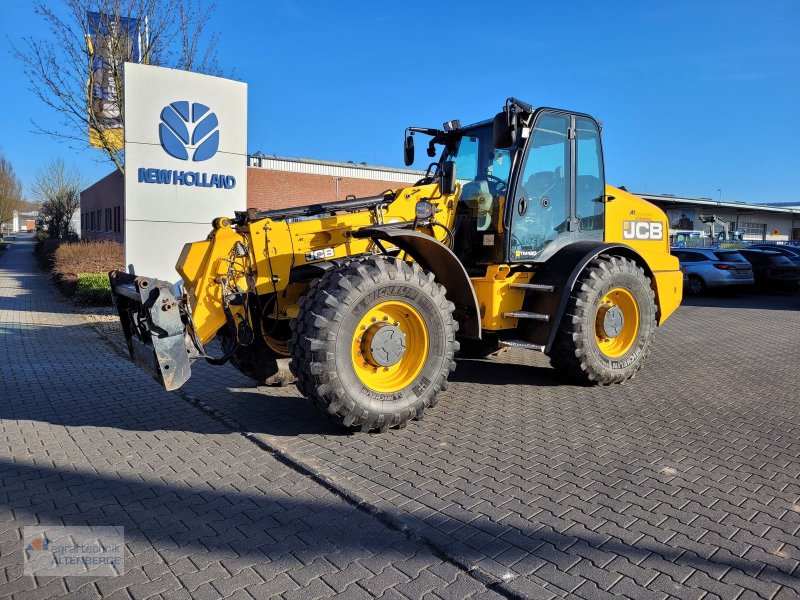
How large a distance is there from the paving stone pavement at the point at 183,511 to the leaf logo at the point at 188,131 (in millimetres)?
6050

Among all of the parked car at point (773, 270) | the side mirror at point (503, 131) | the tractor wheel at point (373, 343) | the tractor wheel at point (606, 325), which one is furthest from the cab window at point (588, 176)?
the parked car at point (773, 270)

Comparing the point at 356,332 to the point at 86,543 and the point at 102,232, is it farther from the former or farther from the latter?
the point at 102,232

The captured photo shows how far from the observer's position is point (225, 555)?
317cm

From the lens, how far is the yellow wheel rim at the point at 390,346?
16.5 ft

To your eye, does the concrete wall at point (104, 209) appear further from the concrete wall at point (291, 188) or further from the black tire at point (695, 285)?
the black tire at point (695, 285)

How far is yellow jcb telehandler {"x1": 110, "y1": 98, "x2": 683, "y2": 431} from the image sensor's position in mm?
4789

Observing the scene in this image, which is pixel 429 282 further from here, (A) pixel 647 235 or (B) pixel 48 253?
(B) pixel 48 253

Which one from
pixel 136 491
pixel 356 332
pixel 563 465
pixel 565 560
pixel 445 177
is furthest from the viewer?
pixel 445 177

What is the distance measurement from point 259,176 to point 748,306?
25.7m

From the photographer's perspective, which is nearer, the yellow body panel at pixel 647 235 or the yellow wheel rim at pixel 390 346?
the yellow wheel rim at pixel 390 346

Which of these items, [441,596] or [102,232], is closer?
[441,596]

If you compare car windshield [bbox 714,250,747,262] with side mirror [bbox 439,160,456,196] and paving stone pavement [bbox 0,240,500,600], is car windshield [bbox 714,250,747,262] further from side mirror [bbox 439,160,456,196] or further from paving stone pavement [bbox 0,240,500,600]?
paving stone pavement [bbox 0,240,500,600]

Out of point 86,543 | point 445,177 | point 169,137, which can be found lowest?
point 86,543

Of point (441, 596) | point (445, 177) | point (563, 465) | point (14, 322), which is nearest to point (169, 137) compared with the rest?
point (14, 322)
